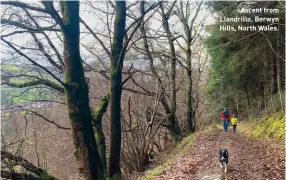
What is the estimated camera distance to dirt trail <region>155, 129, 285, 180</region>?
8.94 metres

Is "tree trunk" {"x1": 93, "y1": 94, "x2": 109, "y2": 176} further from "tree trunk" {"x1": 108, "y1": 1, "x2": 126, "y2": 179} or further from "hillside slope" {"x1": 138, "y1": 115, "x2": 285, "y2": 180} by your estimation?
"hillside slope" {"x1": 138, "y1": 115, "x2": 285, "y2": 180}

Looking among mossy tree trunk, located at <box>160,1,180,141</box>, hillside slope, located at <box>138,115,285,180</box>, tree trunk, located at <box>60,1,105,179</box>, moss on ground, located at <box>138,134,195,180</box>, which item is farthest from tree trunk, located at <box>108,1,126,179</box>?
mossy tree trunk, located at <box>160,1,180,141</box>

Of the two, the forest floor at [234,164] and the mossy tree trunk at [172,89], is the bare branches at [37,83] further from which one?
the mossy tree trunk at [172,89]

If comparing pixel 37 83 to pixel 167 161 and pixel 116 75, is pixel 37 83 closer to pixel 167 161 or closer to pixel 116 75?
pixel 116 75

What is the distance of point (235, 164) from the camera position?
1054cm

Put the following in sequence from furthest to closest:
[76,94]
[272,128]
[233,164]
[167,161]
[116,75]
A: [272,128], [167,161], [233,164], [116,75], [76,94]

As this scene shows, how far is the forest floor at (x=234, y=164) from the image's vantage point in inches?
352

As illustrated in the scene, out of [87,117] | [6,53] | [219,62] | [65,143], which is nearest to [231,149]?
[87,117]

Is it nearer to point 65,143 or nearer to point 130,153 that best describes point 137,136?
point 130,153

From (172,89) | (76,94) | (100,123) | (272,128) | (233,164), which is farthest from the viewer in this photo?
(172,89)

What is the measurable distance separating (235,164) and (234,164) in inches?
1.6

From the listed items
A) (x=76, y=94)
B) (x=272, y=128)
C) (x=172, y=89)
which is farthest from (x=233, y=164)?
(x=172, y=89)

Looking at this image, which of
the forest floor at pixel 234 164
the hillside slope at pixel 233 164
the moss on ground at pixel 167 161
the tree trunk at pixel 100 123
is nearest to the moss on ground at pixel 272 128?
the hillside slope at pixel 233 164

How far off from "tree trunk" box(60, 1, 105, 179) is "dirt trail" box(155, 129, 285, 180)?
2.61 metres
